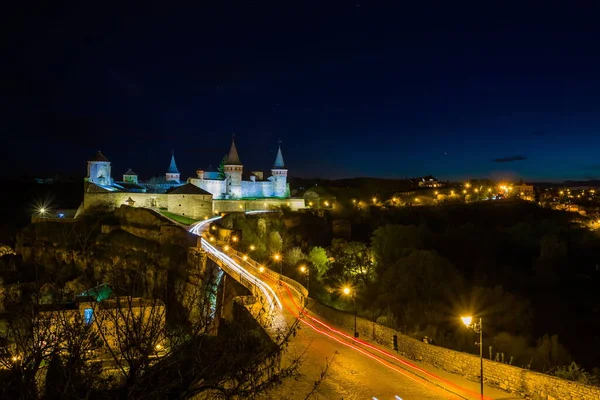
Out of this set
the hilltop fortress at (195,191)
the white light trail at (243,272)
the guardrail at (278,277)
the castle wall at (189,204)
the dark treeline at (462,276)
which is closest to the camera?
the white light trail at (243,272)

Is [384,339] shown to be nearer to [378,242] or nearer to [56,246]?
[378,242]

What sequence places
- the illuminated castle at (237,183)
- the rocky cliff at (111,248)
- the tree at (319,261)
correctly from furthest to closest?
the illuminated castle at (237,183) → the tree at (319,261) → the rocky cliff at (111,248)

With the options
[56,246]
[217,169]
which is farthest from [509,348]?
[217,169]

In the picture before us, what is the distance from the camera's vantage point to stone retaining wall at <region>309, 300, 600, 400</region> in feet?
35.0

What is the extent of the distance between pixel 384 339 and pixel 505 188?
109996 mm

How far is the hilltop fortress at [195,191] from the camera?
44781 mm

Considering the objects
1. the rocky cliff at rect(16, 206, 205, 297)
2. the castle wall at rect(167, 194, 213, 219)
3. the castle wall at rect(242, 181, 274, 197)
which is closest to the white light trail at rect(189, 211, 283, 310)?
the rocky cliff at rect(16, 206, 205, 297)

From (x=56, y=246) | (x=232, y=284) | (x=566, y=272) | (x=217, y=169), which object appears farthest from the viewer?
(x=217, y=169)

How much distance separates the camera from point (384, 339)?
16.3 meters

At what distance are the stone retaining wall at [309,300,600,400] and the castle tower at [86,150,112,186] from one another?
4294 centimetres

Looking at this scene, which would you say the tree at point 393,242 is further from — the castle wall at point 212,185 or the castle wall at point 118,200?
the castle wall at point 118,200

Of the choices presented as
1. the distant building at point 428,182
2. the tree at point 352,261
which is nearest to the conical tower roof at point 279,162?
the tree at point 352,261

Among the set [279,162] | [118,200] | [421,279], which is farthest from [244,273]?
[279,162]

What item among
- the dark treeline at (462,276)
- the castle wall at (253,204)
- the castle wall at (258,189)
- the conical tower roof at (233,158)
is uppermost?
A: the conical tower roof at (233,158)
